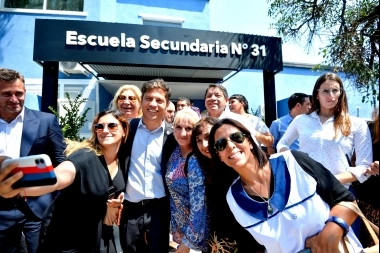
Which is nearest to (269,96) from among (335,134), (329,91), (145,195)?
(329,91)

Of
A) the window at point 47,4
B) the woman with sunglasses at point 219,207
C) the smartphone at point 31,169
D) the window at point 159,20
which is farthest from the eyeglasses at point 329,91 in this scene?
the window at point 47,4

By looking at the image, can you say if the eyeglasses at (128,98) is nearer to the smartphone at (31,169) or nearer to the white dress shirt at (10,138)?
the white dress shirt at (10,138)

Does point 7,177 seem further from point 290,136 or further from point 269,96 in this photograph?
point 269,96

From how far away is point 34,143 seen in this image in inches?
101

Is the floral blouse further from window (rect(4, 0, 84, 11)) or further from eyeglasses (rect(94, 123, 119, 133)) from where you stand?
window (rect(4, 0, 84, 11))

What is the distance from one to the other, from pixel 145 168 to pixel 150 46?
460 cm

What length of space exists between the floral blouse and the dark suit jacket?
1090 mm

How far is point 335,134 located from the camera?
7.81 feet

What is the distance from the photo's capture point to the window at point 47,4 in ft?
31.7

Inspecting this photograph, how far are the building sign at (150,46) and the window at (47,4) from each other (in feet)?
14.9

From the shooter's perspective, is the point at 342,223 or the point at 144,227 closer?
the point at 342,223

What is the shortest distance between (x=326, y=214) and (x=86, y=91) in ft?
29.0

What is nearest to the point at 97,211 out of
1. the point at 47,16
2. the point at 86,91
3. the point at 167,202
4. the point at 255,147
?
the point at 167,202

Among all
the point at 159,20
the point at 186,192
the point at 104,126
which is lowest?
the point at 186,192
